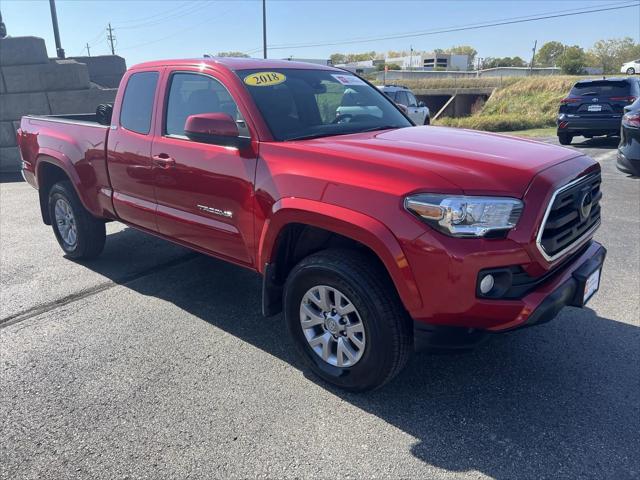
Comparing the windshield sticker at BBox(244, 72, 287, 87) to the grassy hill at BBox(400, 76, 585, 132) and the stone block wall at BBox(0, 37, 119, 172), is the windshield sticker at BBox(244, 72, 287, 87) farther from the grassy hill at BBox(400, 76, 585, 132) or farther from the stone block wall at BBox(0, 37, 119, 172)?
the grassy hill at BBox(400, 76, 585, 132)

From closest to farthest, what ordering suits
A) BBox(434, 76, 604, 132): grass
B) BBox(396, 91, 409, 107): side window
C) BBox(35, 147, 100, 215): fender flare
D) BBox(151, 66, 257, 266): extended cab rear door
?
BBox(151, 66, 257, 266): extended cab rear door, BBox(35, 147, 100, 215): fender flare, BBox(396, 91, 409, 107): side window, BBox(434, 76, 604, 132): grass

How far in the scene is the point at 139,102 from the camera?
14.3 feet

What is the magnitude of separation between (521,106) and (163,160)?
2765cm

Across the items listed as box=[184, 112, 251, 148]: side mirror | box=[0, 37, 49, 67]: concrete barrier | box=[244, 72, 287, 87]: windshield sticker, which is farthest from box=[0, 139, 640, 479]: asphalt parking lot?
box=[0, 37, 49, 67]: concrete barrier

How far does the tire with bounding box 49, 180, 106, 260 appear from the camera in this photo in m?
5.18

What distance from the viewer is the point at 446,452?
2.58 meters

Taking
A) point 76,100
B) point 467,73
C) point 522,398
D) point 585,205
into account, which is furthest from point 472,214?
point 467,73

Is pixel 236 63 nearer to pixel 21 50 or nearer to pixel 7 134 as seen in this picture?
pixel 21 50

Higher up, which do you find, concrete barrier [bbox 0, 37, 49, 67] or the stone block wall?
concrete barrier [bbox 0, 37, 49, 67]

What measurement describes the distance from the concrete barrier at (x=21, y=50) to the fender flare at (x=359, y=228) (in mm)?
Result: 10144

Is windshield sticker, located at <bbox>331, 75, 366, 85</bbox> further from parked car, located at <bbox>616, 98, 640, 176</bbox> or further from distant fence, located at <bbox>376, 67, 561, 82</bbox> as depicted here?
distant fence, located at <bbox>376, 67, 561, 82</bbox>

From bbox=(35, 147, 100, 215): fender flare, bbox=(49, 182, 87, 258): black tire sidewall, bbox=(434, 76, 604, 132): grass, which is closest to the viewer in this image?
bbox=(35, 147, 100, 215): fender flare

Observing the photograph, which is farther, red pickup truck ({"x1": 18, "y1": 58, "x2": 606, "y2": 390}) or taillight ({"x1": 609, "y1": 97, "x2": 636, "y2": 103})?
taillight ({"x1": 609, "y1": 97, "x2": 636, "y2": 103})

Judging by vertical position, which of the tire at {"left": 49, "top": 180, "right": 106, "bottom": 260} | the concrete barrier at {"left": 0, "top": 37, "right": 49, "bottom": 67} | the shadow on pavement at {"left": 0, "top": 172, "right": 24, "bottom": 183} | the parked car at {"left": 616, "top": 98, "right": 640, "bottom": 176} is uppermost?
the concrete barrier at {"left": 0, "top": 37, "right": 49, "bottom": 67}
